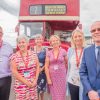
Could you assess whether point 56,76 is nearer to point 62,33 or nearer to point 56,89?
point 56,89

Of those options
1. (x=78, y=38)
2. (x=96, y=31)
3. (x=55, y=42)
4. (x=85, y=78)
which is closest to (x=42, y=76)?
(x=55, y=42)

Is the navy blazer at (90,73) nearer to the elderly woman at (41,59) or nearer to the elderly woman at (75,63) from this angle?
the elderly woman at (75,63)

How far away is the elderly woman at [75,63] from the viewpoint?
16.3 feet

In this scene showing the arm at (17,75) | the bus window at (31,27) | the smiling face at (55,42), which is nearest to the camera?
the arm at (17,75)

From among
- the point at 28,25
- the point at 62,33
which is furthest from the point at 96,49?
the point at 62,33

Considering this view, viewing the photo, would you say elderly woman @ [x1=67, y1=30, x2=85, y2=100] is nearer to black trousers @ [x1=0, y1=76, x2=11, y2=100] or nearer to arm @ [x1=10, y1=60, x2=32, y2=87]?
arm @ [x1=10, y1=60, x2=32, y2=87]

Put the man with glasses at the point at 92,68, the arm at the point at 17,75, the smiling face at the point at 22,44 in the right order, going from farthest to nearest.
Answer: the smiling face at the point at 22,44 → the arm at the point at 17,75 → the man with glasses at the point at 92,68

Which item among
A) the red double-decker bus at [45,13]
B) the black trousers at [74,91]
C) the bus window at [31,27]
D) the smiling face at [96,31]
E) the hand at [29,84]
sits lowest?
the black trousers at [74,91]

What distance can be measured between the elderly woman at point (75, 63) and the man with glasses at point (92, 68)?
142 centimetres

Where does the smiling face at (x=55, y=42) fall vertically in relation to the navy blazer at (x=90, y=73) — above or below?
above

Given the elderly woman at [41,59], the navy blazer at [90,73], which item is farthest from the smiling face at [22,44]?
the navy blazer at [90,73]

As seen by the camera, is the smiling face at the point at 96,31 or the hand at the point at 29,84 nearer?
the smiling face at the point at 96,31

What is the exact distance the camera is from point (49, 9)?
12508 mm

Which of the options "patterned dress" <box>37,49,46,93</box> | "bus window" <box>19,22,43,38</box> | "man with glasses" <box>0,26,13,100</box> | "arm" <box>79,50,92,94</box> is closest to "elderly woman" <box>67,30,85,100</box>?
"man with glasses" <box>0,26,13,100</box>
